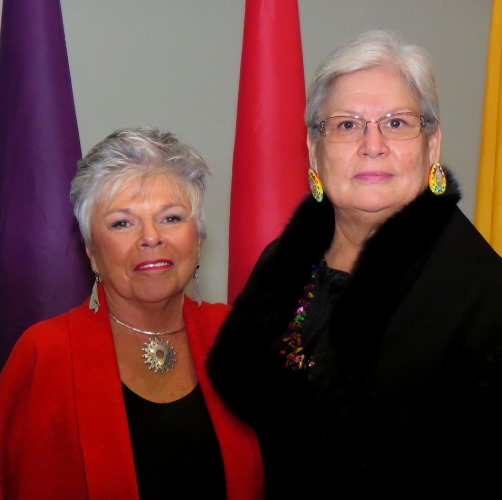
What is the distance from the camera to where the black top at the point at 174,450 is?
5.75ft

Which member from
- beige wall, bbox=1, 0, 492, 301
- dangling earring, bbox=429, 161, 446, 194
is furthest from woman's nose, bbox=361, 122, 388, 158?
beige wall, bbox=1, 0, 492, 301

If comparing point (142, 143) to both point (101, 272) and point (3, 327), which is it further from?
point (3, 327)

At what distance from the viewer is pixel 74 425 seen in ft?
5.70

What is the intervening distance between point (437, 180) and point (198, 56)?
5.90ft

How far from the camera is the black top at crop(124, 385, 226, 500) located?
5.75 feet

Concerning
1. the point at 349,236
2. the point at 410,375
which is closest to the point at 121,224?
the point at 349,236

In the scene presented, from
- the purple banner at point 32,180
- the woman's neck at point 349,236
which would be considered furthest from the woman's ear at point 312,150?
the purple banner at point 32,180

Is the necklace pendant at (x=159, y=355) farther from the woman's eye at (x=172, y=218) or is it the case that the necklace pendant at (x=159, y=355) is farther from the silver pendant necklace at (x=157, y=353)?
the woman's eye at (x=172, y=218)

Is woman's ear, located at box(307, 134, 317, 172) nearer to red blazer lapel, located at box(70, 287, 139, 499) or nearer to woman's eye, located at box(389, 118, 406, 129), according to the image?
woman's eye, located at box(389, 118, 406, 129)

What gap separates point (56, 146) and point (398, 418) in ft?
4.60

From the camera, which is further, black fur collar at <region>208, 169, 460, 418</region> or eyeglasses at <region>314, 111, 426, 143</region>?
eyeglasses at <region>314, 111, 426, 143</region>

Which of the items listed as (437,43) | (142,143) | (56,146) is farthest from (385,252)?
(437,43)

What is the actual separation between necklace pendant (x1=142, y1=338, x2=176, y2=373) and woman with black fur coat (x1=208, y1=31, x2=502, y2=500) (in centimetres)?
16

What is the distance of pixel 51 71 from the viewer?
2275 mm
